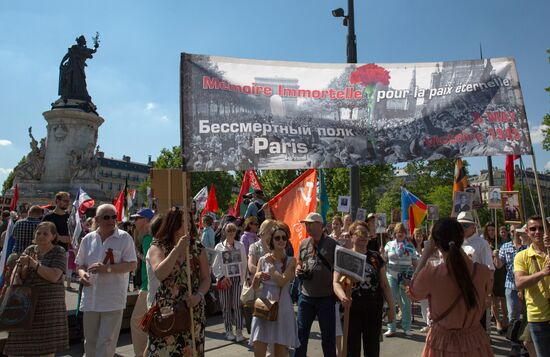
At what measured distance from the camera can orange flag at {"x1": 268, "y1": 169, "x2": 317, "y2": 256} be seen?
8734 mm

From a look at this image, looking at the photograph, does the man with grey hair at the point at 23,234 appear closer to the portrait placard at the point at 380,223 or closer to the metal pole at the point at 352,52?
the metal pole at the point at 352,52

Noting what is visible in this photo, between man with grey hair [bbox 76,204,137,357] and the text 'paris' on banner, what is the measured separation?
5.34 ft

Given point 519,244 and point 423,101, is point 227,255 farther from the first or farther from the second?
point 519,244

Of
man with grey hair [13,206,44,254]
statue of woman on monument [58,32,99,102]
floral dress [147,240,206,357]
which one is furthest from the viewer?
statue of woman on monument [58,32,99,102]

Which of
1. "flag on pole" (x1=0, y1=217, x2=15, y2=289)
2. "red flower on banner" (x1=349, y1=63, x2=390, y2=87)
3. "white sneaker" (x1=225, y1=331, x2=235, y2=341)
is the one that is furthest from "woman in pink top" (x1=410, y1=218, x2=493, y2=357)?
"flag on pole" (x1=0, y1=217, x2=15, y2=289)

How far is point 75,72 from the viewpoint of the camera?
142 feet

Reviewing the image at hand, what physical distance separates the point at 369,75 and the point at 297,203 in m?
3.28

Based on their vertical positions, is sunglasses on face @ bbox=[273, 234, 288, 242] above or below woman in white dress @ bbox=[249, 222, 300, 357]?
above

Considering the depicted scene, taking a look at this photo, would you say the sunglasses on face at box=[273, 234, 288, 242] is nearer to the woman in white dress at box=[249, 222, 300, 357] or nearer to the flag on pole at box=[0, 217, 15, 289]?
the woman in white dress at box=[249, 222, 300, 357]

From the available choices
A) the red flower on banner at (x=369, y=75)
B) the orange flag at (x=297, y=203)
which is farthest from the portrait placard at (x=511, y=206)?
the red flower on banner at (x=369, y=75)

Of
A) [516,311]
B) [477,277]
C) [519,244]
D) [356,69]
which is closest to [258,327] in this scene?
[477,277]

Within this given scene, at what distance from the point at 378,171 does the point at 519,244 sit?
37.1 meters

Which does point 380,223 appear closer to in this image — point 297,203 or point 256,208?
point 256,208

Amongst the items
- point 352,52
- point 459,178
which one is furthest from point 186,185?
point 459,178
